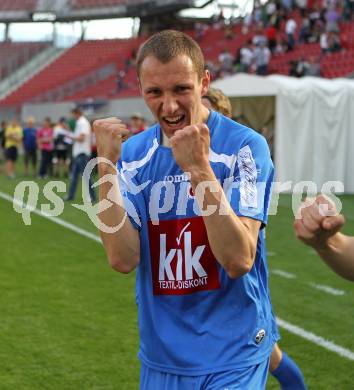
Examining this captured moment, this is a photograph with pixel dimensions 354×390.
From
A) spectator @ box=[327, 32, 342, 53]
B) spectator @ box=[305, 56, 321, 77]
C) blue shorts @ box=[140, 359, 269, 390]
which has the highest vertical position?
spectator @ box=[327, 32, 342, 53]

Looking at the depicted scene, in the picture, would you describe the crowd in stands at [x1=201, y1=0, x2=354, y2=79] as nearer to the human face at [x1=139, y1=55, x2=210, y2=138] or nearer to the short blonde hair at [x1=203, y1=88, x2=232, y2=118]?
the short blonde hair at [x1=203, y1=88, x2=232, y2=118]

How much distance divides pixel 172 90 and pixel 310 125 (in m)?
13.6

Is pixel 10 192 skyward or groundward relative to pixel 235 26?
groundward

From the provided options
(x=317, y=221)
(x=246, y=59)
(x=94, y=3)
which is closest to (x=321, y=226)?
(x=317, y=221)

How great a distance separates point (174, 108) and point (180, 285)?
0.62 m

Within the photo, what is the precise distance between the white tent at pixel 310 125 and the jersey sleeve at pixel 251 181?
13.0 meters

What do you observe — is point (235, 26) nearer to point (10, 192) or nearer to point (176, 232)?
point (10, 192)

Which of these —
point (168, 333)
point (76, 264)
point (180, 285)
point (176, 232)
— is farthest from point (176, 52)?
point (76, 264)

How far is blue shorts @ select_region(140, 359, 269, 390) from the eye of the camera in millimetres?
2422

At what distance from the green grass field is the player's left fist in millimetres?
2628

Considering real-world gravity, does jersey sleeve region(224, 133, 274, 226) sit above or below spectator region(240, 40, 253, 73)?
below

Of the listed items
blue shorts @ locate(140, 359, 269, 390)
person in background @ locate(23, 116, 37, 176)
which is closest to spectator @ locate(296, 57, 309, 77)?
person in background @ locate(23, 116, 37, 176)

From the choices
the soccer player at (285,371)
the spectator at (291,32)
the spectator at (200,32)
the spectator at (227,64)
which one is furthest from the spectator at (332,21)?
the soccer player at (285,371)

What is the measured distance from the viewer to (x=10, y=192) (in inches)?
648
